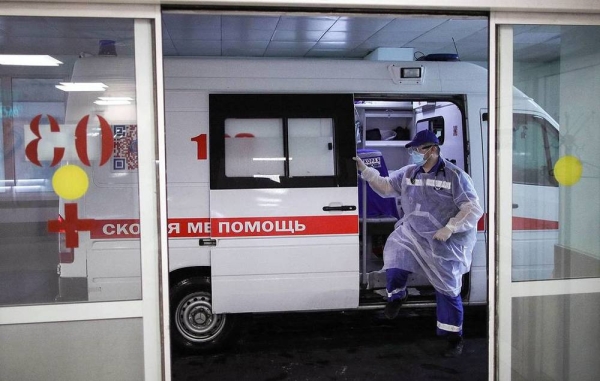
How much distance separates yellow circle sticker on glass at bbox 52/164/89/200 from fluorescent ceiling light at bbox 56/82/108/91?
0.39 m

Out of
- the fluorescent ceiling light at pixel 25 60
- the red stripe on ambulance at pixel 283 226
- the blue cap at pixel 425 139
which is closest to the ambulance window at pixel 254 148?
the red stripe on ambulance at pixel 283 226

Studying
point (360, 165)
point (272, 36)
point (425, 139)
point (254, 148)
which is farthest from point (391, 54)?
point (254, 148)

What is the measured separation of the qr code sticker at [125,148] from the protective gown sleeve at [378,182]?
9.01 ft

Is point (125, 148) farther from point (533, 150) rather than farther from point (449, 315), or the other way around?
point (449, 315)

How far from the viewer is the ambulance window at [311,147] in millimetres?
4949

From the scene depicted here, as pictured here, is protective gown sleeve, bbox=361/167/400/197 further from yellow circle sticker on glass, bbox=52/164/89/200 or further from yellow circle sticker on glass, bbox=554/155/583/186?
yellow circle sticker on glass, bbox=52/164/89/200

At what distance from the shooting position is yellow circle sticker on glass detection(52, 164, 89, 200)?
9.50ft

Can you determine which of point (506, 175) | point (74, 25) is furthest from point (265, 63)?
point (506, 175)

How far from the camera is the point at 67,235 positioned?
2.96m

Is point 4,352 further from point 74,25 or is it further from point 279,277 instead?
point 279,277

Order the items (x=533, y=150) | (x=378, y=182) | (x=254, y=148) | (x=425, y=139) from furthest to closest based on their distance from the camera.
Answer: (x=378, y=182) < (x=425, y=139) < (x=254, y=148) < (x=533, y=150)

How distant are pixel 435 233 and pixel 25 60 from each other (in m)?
3.52

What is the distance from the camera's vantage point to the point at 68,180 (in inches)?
114

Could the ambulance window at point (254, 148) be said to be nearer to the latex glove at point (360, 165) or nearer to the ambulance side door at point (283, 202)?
the ambulance side door at point (283, 202)
